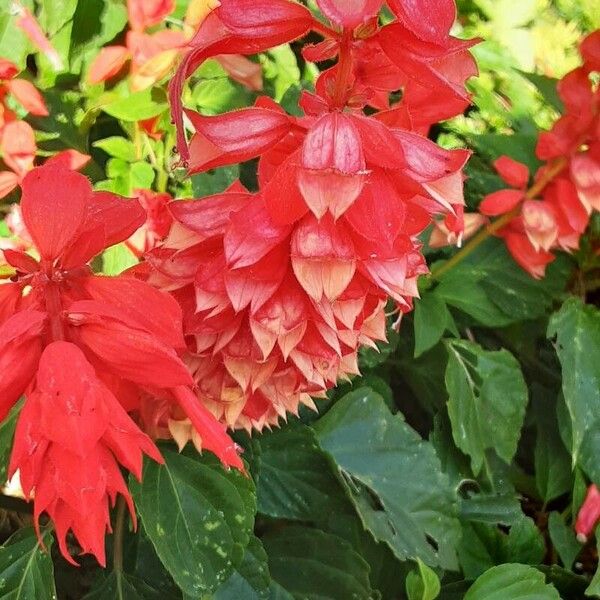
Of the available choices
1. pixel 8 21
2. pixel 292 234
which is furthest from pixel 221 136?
pixel 8 21

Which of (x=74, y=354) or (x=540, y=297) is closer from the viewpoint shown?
(x=74, y=354)

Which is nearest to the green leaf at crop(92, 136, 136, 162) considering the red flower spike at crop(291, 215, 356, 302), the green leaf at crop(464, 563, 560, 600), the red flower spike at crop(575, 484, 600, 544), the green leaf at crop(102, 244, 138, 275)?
the green leaf at crop(102, 244, 138, 275)

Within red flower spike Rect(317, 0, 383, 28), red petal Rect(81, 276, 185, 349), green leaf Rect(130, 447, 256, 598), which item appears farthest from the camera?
green leaf Rect(130, 447, 256, 598)

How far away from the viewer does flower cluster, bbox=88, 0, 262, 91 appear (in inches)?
27.1

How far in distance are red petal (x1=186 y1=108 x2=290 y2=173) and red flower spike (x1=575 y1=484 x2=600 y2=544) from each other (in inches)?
25.9

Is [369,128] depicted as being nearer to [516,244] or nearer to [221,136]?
[221,136]

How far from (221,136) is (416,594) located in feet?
1.52

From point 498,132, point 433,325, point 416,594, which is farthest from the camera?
point 498,132

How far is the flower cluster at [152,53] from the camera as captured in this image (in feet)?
2.26

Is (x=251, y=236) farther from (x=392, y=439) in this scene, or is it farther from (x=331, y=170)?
(x=392, y=439)

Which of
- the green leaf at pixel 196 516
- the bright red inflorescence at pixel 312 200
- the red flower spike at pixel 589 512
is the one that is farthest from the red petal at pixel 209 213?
the red flower spike at pixel 589 512

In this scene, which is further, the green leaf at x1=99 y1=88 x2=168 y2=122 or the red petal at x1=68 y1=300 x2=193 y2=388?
the green leaf at x1=99 y1=88 x2=168 y2=122

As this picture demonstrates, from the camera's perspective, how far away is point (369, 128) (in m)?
0.39

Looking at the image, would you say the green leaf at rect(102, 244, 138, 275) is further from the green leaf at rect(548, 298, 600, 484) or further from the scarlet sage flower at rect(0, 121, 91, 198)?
the green leaf at rect(548, 298, 600, 484)
